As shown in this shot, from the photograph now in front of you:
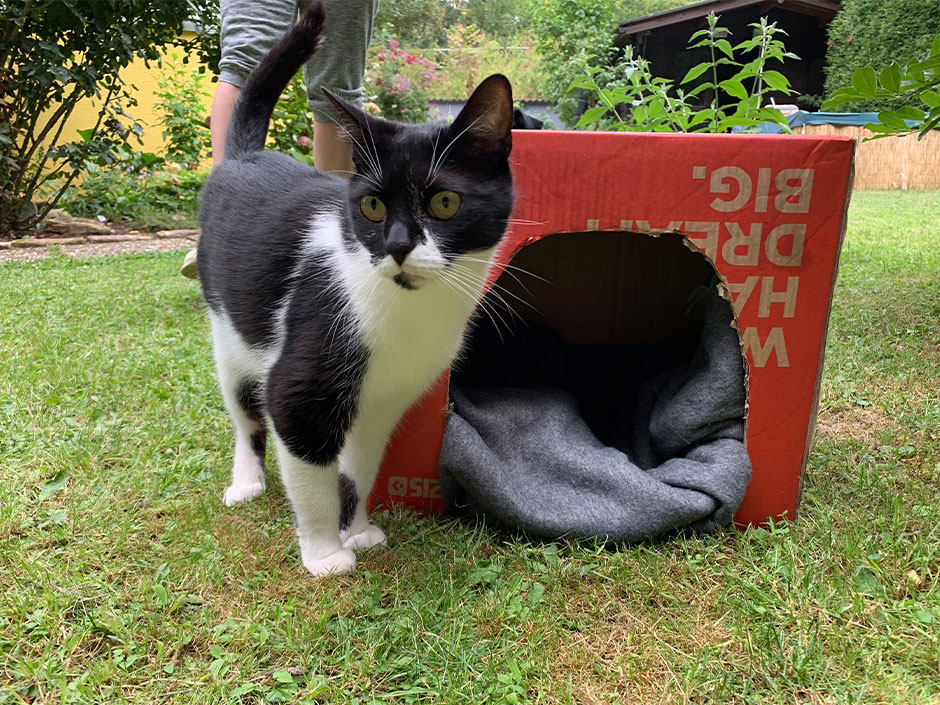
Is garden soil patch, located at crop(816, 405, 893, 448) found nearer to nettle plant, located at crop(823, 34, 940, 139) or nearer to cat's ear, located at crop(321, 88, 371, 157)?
Result: nettle plant, located at crop(823, 34, 940, 139)

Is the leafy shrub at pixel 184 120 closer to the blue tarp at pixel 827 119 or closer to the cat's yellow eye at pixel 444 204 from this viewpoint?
the cat's yellow eye at pixel 444 204

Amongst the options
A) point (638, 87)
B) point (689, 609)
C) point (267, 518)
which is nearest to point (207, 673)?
point (267, 518)

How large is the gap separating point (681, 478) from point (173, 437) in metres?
1.27

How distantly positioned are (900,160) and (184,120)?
853 centimetres

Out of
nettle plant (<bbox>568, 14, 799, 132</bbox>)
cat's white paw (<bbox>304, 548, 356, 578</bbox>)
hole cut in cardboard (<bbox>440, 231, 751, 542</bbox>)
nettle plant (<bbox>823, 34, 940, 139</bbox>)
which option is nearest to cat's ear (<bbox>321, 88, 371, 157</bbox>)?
hole cut in cardboard (<bbox>440, 231, 751, 542</bbox>)

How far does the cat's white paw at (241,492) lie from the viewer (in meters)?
1.51

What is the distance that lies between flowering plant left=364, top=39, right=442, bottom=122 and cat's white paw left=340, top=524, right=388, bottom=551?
9233mm

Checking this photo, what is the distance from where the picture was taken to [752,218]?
1342 millimetres

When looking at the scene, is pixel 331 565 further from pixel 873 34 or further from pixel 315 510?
pixel 873 34

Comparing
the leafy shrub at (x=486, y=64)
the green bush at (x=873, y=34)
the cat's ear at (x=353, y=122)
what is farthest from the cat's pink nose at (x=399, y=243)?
the leafy shrub at (x=486, y=64)

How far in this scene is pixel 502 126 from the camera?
113 cm

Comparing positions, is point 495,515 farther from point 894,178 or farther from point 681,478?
Result: point 894,178

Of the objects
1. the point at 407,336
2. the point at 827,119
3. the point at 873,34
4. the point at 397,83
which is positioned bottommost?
the point at 407,336

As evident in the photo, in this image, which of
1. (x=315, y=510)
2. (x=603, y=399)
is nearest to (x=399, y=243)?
A: (x=315, y=510)
